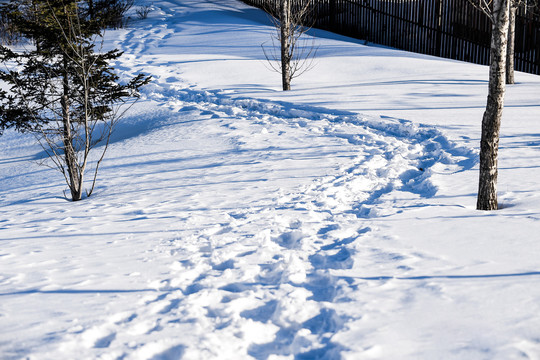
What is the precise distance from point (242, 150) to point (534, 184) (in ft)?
13.6

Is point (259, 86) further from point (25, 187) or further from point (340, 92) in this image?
point (25, 187)

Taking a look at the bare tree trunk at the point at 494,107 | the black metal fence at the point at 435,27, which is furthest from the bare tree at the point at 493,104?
the black metal fence at the point at 435,27

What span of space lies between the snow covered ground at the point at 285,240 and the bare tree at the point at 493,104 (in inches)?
9.2

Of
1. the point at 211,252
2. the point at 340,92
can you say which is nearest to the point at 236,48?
the point at 340,92

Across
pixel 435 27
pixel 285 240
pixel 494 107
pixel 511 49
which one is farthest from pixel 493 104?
pixel 435 27

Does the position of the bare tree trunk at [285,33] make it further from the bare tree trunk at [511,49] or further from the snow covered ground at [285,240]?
the bare tree trunk at [511,49]

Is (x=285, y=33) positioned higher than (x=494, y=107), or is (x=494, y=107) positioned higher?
(x=285, y=33)

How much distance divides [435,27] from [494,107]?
39.7 feet

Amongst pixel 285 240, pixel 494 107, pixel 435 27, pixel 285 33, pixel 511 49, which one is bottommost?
pixel 285 240

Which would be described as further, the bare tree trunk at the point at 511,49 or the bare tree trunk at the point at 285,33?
the bare tree trunk at the point at 285,33

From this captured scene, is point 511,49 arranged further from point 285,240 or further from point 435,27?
point 285,240

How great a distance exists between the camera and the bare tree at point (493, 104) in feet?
14.2

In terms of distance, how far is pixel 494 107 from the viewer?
451 centimetres

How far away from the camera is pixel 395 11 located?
16.6m
